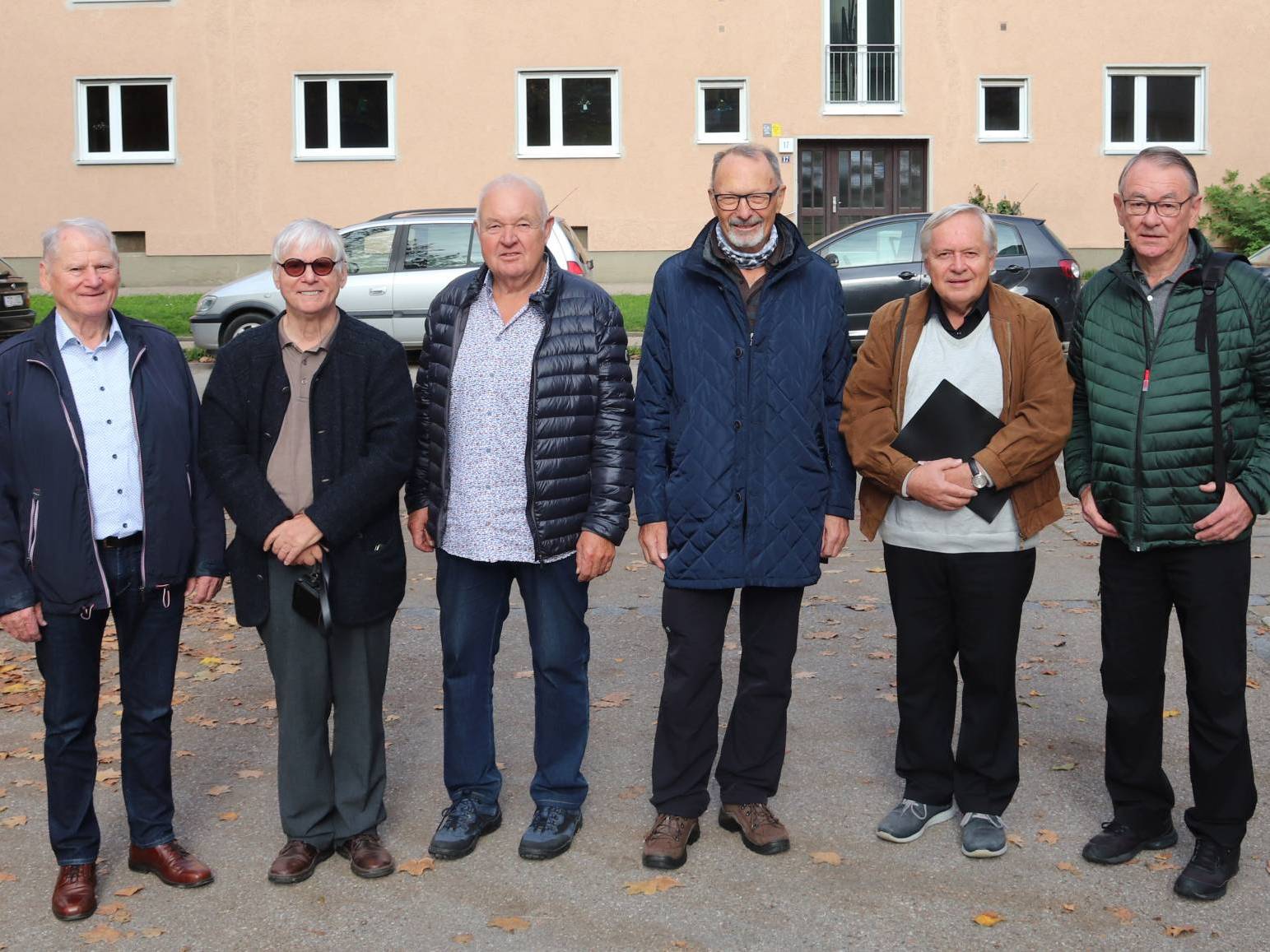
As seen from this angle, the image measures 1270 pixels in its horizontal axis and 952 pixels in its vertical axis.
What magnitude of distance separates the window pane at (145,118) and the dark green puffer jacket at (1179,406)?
26.2m

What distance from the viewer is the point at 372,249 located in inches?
640

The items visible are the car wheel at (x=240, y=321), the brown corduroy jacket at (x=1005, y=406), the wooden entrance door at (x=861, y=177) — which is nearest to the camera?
the brown corduroy jacket at (x=1005, y=406)

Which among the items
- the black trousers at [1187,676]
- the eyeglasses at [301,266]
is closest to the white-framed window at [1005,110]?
the black trousers at [1187,676]

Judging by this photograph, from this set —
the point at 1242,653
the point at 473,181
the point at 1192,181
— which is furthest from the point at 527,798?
the point at 473,181

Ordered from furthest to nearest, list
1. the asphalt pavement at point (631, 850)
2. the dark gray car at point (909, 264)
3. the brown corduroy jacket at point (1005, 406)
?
the dark gray car at point (909, 264) → the brown corduroy jacket at point (1005, 406) → the asphalt pavement at point (631, 850)

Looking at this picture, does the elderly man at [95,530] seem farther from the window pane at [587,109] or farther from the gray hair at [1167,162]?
the window pane at [587,109]

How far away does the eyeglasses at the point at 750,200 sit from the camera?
428 cm

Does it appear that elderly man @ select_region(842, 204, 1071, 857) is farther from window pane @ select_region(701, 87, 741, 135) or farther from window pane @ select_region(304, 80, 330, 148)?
window pane @ select_region(304, 80, 330, 148)

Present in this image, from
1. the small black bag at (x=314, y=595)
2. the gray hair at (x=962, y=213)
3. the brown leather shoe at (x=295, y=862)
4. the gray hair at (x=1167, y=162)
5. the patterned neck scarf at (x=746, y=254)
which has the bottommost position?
the brown leather shoe at (x=295, y=862)

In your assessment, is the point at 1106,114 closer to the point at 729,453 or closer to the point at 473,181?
the point at 473,181

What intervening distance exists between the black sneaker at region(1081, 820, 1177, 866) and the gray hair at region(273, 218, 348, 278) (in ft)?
9.02

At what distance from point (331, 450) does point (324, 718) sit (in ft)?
2.71

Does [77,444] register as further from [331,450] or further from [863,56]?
[863,56]

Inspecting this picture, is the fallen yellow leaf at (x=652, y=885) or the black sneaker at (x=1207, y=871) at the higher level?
the black sneaker at (x=1207, y=871)
